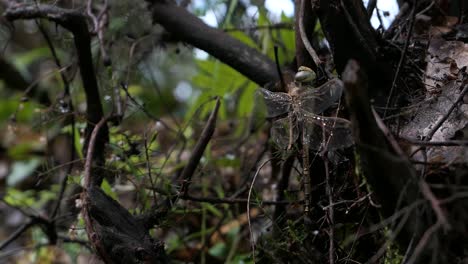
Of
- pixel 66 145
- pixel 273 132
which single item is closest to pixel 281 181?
pixel 273 132

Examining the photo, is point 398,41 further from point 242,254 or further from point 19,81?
point 19,81

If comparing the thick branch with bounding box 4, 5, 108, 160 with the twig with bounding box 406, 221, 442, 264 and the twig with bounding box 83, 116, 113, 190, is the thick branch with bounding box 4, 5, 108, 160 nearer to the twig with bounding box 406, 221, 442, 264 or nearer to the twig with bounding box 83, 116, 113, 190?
the twig with bounding box 83, 116, 113, 190

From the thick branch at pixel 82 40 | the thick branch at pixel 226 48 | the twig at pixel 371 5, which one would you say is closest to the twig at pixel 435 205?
the twig at pixel 371 5

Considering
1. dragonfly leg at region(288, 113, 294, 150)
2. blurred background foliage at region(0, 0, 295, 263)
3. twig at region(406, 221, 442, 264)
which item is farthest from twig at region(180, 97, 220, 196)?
twig at region(406, 221, 442, 264)

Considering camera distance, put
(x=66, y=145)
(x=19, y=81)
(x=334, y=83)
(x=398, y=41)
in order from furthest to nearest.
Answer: (x=19, y=81), (x=66, y=145), (x=398, y=41), (x=334, y=83)

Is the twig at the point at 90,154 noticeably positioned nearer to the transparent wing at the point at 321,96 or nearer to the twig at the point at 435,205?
the transparent wing at the point at 321,96

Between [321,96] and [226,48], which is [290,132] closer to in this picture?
[321,96]

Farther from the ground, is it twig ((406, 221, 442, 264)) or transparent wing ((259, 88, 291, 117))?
transparent wing ((259, 88, 291, 117))
